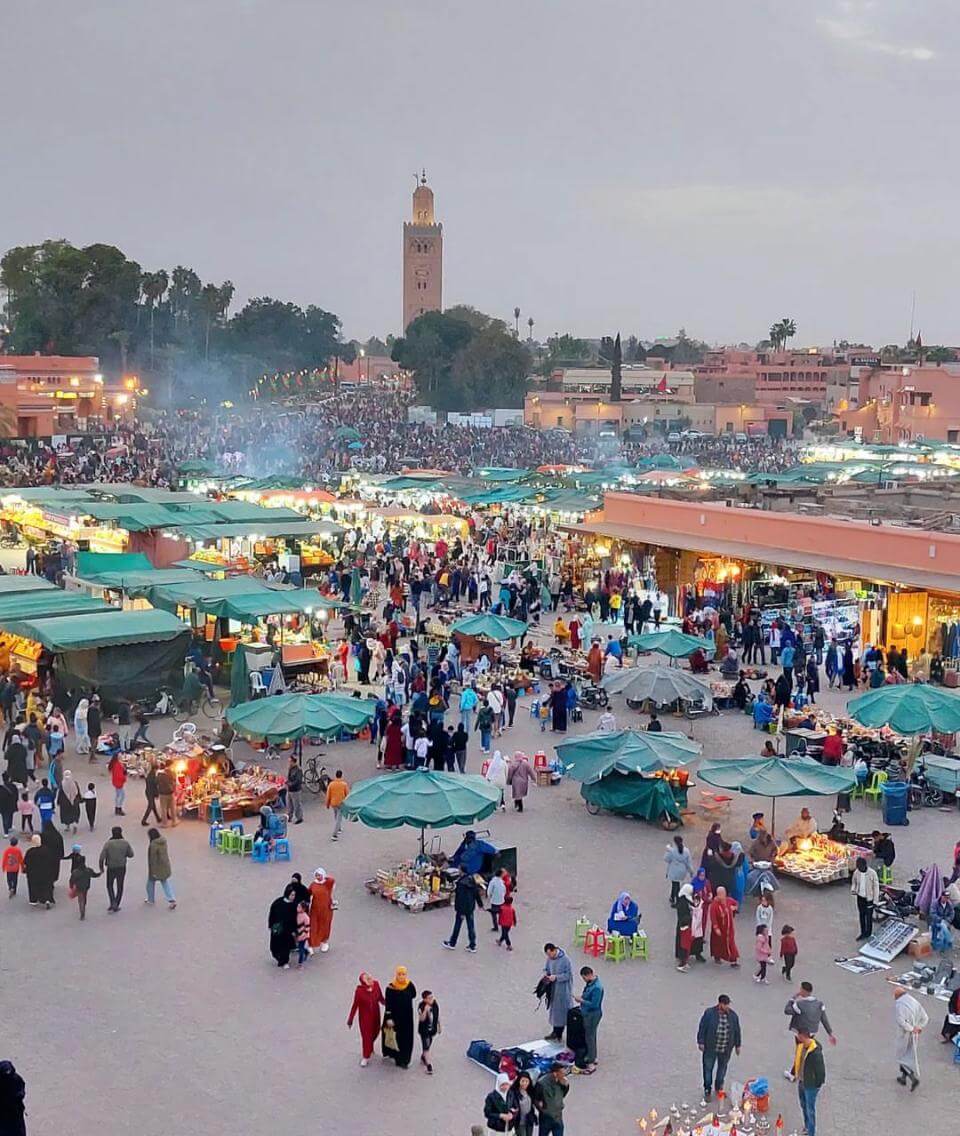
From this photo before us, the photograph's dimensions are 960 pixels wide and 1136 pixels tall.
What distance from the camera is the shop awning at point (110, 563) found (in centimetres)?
2306

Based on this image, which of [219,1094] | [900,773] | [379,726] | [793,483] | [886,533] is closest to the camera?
[219,1094]

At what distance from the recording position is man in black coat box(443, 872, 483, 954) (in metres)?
10.6

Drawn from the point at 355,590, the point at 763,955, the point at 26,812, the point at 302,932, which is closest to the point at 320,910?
the point at 302,932

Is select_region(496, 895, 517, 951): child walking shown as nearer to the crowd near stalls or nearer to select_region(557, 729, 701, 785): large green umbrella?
the crowd near stalls

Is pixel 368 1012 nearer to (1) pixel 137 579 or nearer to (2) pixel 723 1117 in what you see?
(2) pixel 723 1117

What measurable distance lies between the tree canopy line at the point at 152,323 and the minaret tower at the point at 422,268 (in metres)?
47.6

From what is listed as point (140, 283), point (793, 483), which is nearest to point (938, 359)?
point (140, 283)

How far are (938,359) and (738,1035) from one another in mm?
110117

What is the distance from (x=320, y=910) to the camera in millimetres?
10344

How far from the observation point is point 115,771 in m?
13.7

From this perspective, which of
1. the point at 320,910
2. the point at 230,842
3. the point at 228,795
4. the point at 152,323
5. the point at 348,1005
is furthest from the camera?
the point at 152,323

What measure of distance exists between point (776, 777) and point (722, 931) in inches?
94.1

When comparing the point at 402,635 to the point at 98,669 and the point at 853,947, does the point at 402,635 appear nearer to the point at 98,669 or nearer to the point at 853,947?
the point at 98,669

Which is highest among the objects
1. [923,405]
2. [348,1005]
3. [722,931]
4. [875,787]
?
[923,405]
